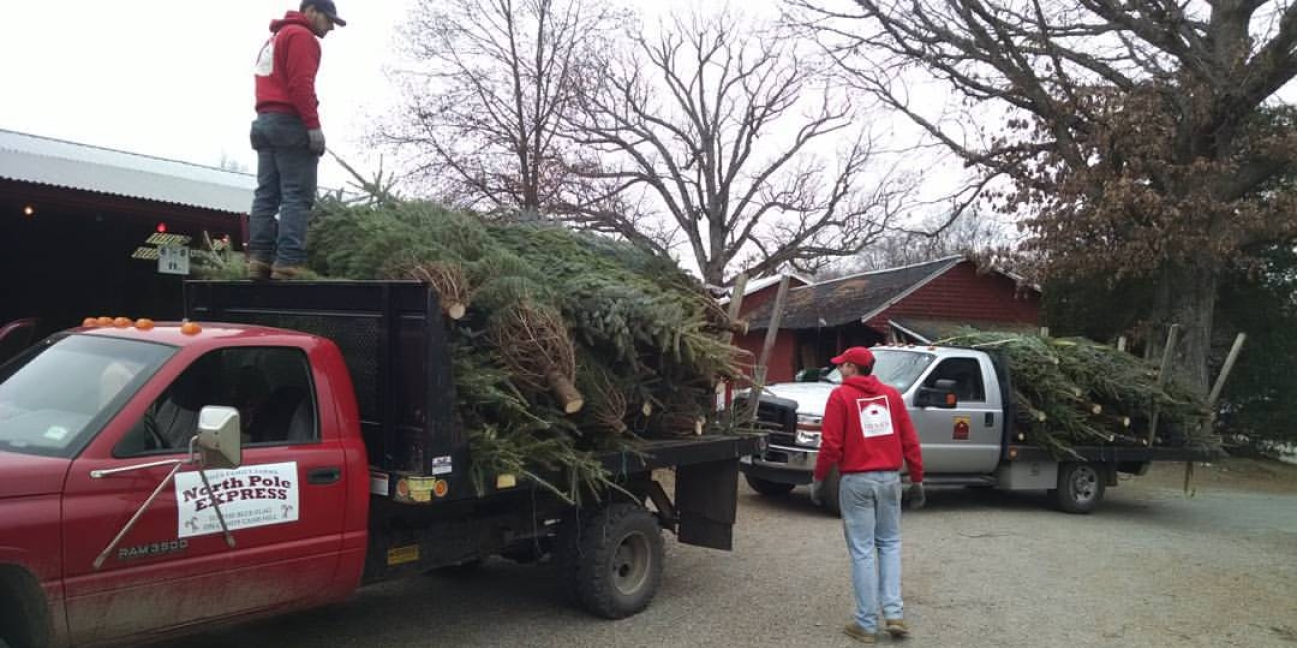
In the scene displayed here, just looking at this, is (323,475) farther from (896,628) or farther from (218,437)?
(896,628)

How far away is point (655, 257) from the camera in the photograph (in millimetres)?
7242

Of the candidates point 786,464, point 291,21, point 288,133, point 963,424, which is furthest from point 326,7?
point 963,424

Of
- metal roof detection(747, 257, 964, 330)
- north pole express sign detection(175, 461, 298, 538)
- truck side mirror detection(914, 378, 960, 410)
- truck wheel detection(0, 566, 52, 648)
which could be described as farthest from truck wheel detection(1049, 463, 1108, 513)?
metal roof detection(747, 257, 964, 330)

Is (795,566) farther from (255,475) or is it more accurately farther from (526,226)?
(255,475)

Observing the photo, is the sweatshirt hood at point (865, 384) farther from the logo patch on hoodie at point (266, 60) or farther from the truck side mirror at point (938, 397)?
the truck side mirror at point (938, 397)

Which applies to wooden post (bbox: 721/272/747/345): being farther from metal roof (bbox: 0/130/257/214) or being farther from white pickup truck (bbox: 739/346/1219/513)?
metal roof (bbox: 0/130/257/214)

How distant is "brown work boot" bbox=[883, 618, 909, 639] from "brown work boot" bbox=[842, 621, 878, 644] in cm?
11

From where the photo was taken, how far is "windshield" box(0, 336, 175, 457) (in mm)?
3891

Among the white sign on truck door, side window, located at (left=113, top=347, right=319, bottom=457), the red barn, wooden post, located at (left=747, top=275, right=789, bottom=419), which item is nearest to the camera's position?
side window, located at (left=113, top=347, right=319, bottom=457)

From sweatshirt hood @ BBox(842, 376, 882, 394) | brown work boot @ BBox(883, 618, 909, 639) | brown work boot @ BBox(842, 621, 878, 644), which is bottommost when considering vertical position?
brown work boot @ BBox(842, 621, 878, 644)

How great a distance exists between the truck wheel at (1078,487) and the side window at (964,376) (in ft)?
5.11

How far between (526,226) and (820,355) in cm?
2259

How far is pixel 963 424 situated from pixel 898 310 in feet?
50.8

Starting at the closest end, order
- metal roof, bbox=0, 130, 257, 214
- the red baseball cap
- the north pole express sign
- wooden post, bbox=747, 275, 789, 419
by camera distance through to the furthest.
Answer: the north pole express sign < the red baseball cap < wooden post, bbox=747, 275, 789, 419 < metal roof, bbox=0, 130, 257, 214
